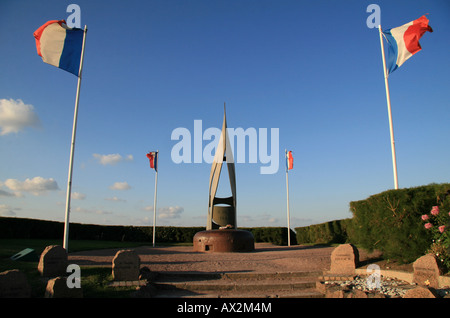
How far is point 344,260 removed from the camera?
7.70 metres

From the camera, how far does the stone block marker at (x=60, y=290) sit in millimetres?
4621

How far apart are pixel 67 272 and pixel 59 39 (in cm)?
717

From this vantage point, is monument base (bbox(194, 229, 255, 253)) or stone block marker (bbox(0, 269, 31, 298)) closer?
stone block marker (bbox(0, 269, 31, 298))

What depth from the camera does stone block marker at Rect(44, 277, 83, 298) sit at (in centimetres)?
462

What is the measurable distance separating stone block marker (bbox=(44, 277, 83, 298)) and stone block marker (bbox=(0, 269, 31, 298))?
0.34m

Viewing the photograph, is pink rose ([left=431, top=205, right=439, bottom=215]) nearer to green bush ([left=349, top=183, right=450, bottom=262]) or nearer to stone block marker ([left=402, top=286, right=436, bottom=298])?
green bush ([left=349, top=183, right=450, bottom=262])

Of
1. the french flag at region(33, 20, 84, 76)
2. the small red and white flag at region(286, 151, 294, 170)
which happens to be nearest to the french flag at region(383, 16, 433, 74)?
the small red and white flag at region(286, 151, 294, 170)

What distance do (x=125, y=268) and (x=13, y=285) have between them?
221 cm

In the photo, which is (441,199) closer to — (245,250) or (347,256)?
(347,256)

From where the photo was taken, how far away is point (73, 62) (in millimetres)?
9852

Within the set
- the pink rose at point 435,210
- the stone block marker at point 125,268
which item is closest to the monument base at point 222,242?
the stone block marker at point 125,268

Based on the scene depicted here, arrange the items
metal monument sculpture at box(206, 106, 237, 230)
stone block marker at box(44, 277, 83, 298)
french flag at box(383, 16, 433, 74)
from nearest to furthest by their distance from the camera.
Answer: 1. stone block marker at box(44, 277, 83, 298)
2. french flag at box(383, 16, 433, 74)
3. metal monument sculpture at box(206, 106, 237, 230)
